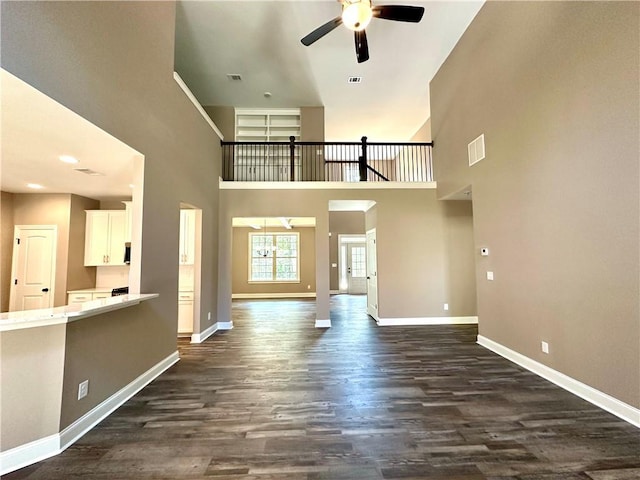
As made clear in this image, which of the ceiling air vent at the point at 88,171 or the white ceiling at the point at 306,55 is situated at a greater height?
the white ceiling at the point at 306,55

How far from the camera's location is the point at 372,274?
20.7ft

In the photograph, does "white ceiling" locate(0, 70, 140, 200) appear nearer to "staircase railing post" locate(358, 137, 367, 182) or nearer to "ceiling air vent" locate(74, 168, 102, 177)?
"ceiling air vent" locate(74, 168, 102, 177)

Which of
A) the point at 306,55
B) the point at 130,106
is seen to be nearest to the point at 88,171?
the point at 130,106

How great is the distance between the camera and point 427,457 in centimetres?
192

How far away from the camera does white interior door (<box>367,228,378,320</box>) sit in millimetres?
6009

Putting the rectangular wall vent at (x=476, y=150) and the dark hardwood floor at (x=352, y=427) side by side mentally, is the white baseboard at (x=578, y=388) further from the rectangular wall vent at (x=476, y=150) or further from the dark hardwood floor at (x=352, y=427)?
the rectangular wall vent at (x=476, y=150)

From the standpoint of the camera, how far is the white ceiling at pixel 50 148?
1945mm

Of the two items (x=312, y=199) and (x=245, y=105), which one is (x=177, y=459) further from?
(x=245, y=105)

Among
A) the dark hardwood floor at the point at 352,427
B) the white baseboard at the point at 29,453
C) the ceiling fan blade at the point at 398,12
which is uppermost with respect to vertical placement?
the ceiling fan blade at the point at 398,12

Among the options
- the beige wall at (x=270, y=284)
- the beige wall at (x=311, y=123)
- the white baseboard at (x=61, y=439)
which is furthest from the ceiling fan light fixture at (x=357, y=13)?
the beige wall at (x=270, y=284)

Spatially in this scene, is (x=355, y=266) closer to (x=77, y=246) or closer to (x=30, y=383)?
(x=77, y=246)

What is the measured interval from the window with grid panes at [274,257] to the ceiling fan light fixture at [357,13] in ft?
26.0

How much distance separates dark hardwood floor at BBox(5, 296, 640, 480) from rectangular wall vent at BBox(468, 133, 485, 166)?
2.90 meters

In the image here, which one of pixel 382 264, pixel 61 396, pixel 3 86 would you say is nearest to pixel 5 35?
pixel 3 86
